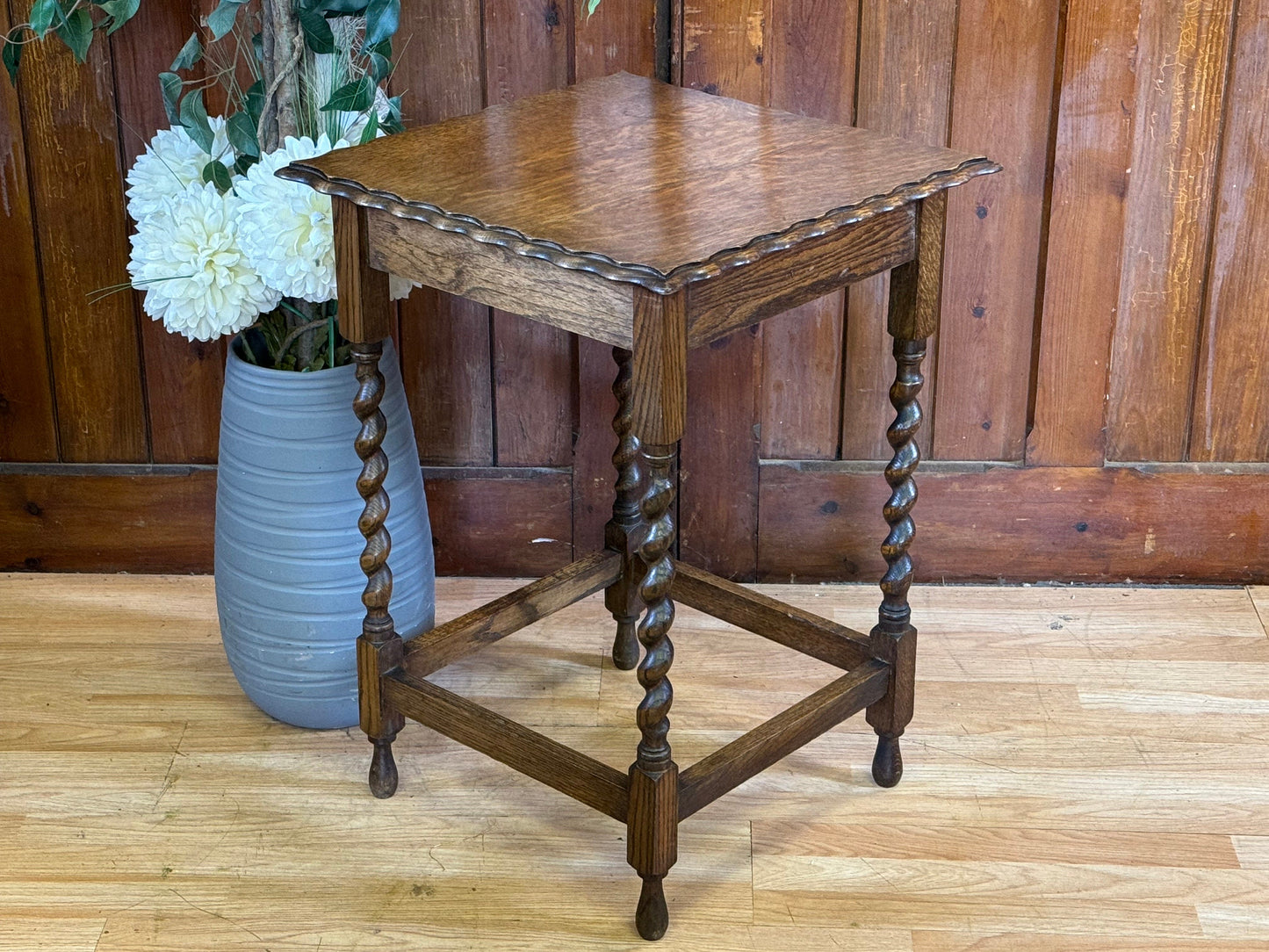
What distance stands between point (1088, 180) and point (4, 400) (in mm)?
1461

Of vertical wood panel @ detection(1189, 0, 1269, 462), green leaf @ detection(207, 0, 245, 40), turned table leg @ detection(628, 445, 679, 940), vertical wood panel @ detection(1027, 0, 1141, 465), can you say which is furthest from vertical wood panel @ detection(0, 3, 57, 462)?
vertical wood panel @ detection(1189, 0, 1269, 462)

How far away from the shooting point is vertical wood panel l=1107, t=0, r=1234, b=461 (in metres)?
1.97

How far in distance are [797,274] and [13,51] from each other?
100 cm

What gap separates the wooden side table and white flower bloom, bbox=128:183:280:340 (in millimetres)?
151

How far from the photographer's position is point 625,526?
1.94 metres

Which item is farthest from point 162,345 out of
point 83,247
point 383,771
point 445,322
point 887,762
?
point 887,762

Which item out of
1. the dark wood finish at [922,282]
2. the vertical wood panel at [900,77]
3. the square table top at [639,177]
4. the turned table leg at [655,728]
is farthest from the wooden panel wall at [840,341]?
the turned table leg at [655,728]

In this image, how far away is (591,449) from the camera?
2139 millimetres

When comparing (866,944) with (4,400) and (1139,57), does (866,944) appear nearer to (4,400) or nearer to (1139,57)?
(1139,57)

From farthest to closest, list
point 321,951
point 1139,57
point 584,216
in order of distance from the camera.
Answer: point 1139,57, point 321,951, point 584,216

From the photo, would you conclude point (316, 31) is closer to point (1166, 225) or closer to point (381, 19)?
point (381, 19)

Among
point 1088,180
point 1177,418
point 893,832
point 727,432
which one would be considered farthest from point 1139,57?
point 893,832

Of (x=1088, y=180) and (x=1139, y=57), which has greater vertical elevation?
(x=1139, y=57)

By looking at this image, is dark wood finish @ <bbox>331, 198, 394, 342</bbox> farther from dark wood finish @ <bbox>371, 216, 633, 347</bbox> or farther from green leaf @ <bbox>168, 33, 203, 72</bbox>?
green leaf @ <bbox>168, 33, 203, 72</bbox>
